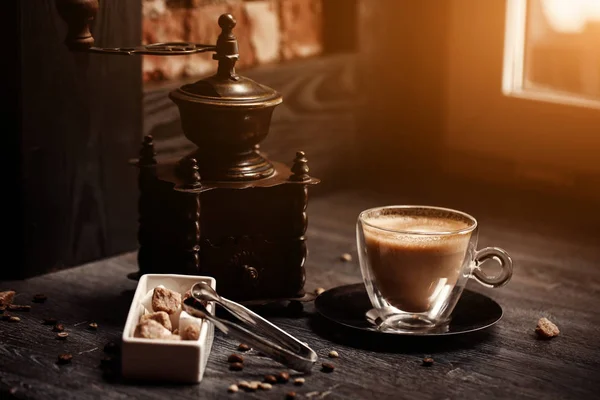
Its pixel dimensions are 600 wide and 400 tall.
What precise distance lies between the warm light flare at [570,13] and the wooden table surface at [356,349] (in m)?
0.58

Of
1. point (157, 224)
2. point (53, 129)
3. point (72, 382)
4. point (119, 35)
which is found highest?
point (119, 35)

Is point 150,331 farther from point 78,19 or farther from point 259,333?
point 78,19

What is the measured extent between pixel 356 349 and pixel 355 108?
3.20 feet

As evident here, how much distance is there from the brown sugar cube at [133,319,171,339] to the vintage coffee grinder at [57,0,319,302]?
0.20 m

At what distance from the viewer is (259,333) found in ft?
4.25

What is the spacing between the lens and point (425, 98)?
229 cm

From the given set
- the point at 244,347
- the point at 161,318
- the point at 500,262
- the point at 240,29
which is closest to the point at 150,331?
the point at 161,318

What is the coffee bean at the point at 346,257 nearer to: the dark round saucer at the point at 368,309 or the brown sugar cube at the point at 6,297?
the dark round saucer at the point at 368,309

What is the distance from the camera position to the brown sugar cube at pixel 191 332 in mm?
1200

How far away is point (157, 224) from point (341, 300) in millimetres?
291

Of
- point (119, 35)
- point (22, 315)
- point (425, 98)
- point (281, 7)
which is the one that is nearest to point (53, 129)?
point (119, 35)

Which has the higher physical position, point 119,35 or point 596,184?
point 119,35

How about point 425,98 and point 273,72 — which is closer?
point 273,72

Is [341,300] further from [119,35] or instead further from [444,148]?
[444,148]
